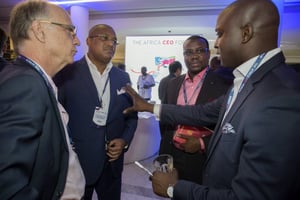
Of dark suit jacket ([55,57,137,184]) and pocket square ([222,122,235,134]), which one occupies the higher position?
pocket square ([222,122,235,134])

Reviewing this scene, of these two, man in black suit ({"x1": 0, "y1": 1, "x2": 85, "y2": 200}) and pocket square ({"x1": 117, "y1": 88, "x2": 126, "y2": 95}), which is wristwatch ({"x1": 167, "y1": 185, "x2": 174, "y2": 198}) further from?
pocket square ({"x1": 117, "y1": 88, "x2": 126, "y2": 95})

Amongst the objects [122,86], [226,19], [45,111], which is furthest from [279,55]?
[122,86]

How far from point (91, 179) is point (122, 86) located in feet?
2.48

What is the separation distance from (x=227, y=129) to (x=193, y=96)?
3.70 ft

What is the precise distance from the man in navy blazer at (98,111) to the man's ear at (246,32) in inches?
44.3

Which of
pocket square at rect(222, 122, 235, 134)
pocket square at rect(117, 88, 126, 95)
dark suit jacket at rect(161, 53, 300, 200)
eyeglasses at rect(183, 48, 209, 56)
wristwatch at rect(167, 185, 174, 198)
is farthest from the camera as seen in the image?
eyeglasses at rect(183, 48, 209, 56)

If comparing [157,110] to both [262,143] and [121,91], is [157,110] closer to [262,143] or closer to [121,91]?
[121,91]

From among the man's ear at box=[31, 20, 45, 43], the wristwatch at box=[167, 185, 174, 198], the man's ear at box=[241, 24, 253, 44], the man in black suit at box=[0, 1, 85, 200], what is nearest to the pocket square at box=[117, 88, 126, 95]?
the man in black suit at box=[0, 1, 85, 200]

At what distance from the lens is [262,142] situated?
749mm

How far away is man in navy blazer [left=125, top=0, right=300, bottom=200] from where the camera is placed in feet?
2.43

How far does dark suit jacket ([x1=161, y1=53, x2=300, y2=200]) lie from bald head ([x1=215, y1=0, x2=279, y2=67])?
0.27 feet

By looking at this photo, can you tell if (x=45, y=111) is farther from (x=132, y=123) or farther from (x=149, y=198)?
(x=149, y=198)

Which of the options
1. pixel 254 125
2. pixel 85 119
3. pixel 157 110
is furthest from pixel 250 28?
pixel 85 119

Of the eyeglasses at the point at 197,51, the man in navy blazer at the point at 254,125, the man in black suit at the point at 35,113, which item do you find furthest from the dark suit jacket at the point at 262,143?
the eyeglasses at the point at 197,51
